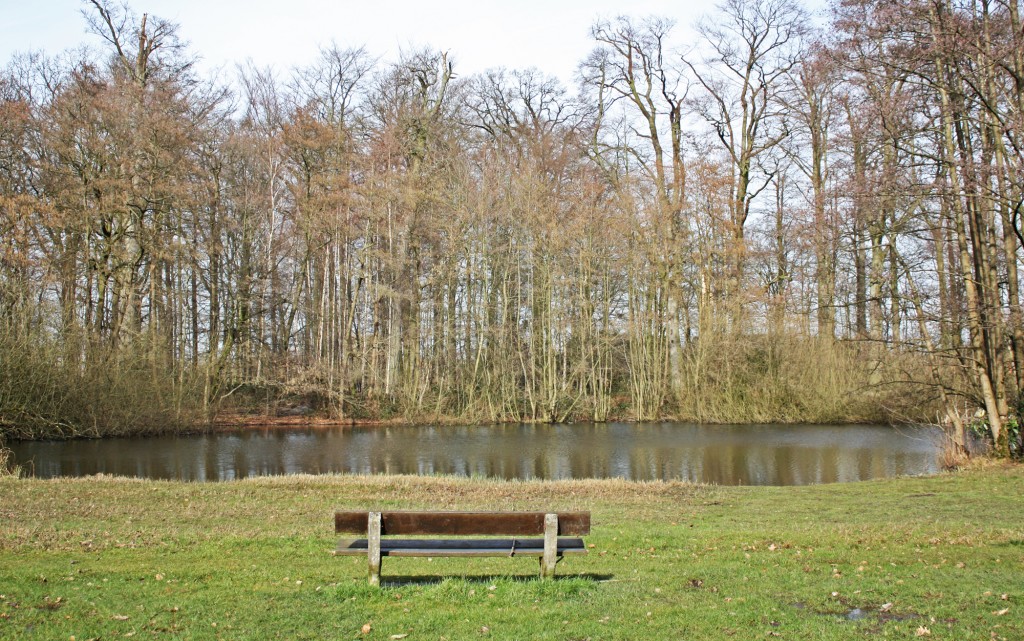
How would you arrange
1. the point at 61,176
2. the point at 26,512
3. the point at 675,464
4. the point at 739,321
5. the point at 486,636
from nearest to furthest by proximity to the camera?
the point at 486,636, the point at 26,512, the point at 675,464, the point at 61,176, the point at 739,321

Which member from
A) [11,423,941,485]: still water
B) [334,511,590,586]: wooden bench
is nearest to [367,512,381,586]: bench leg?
[334,511,590,586]: wooden bench

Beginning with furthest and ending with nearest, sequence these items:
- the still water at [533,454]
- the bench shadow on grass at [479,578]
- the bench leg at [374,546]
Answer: the still water at [533,454]
the bench shadow on grass at [479,578]
the bench leg at [374,546]

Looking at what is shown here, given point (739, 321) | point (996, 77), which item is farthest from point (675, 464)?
point (739, 321)

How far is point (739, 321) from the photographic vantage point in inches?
1294

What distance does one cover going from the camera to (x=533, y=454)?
2316cm

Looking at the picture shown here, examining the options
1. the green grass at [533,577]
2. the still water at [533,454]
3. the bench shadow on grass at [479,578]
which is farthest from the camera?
the still water at [533,454]

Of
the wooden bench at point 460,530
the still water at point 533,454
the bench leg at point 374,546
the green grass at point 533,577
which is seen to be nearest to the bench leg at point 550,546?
the wooden bench at point 460,530

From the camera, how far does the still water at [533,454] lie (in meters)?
19.4

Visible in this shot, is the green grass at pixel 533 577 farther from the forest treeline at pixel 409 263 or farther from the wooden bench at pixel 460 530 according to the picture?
the forest treeline at pixel 409 263

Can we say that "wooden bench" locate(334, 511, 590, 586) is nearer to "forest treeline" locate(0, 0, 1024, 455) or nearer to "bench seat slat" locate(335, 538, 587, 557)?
"bench seat slat" locate(335, 538, 587, 557)

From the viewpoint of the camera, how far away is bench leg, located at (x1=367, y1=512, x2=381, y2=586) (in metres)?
5.96

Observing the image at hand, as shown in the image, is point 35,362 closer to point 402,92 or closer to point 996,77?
point 402,92

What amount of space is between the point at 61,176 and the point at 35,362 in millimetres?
9100

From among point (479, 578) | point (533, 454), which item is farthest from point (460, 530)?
point (533, 454)
